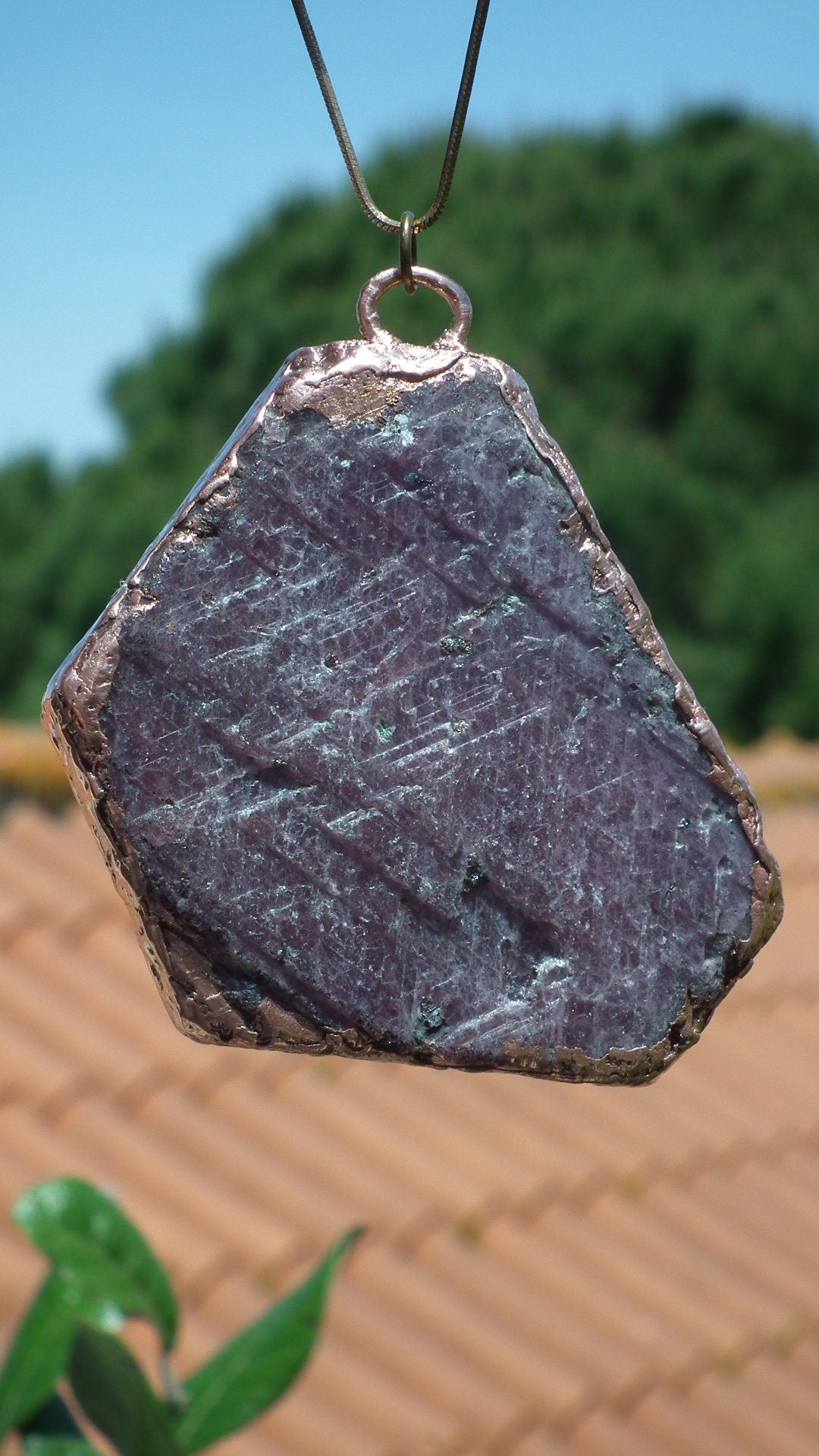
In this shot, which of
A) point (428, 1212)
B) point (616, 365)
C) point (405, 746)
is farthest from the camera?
point (616, 365)

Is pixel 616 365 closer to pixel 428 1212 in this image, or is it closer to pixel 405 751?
pixel 428 1212

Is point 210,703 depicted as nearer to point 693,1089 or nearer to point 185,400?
point 693,1089

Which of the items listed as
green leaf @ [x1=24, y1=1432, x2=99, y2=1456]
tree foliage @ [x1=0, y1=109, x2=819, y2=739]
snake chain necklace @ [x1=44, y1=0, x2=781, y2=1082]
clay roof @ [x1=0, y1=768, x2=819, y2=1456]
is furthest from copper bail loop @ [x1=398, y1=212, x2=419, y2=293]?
tree foliage @ [x1=0, y1=109, x2=819, y2=739]

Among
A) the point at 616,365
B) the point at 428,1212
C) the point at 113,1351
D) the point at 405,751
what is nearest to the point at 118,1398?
the point at 113,1351

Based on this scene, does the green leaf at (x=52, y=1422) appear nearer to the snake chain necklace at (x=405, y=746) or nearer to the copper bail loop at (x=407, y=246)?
the snake chain necklace at (x=405, y=746)

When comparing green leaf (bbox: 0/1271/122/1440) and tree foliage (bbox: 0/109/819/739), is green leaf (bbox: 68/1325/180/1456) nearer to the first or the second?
green leaf (bbox: 0/1271/122/1440)

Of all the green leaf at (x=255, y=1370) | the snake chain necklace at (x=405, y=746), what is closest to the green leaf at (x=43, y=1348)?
the green leaf at (x=255, y=1370)
